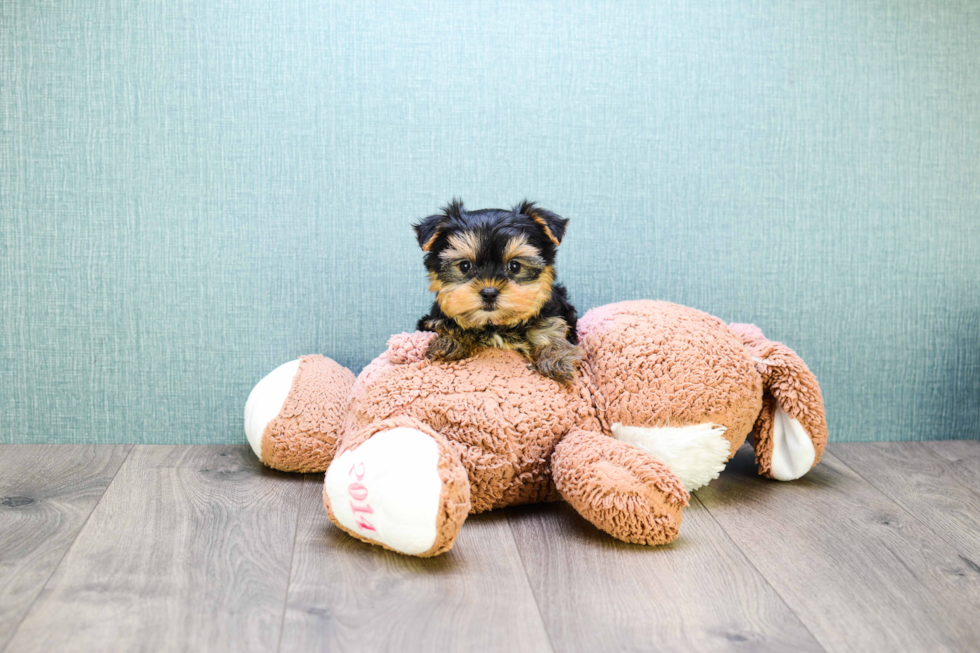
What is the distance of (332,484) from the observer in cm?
140

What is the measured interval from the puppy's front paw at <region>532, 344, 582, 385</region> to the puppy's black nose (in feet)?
0.69

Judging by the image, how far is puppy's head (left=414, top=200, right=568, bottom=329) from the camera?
1.50 meters

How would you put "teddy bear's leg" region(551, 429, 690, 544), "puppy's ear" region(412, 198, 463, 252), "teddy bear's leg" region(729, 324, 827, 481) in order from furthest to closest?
"teddy bear's leg" region(729, 324, 827, 481) < "puppy's ear" region(412, 198, 463, 252) < "teddy bear's leg" region(551, 429, 690, 544)

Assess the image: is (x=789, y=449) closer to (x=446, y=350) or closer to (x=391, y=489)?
(x=446, y=350)

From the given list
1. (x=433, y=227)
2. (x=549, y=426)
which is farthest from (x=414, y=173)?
(x=549, y=426)

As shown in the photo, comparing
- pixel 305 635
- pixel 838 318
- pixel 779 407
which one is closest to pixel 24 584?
pixel 305 635

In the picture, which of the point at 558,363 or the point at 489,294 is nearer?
the point at 489,294

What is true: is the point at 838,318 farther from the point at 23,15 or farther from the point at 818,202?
the point at 23,15

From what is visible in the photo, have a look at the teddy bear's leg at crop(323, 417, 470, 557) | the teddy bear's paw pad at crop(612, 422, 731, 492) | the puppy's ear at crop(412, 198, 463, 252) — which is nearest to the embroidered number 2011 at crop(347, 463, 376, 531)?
the teddy bear's leg at crop(323, 417, 470, 557)

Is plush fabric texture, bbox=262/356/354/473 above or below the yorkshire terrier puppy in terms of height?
below

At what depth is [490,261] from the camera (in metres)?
1.51

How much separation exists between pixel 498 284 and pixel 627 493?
0.46m

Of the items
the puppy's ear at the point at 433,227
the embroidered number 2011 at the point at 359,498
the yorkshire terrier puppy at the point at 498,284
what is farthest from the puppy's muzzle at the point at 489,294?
the embroidered number 2011 at the point at 359,498

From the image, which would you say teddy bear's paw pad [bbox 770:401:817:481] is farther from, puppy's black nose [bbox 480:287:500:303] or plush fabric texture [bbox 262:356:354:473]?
plush fabric texture [bbox 262:356:354:473]
